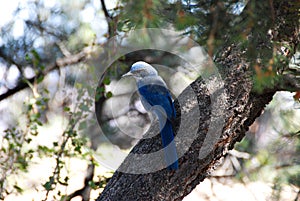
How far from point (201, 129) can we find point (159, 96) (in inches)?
11.5

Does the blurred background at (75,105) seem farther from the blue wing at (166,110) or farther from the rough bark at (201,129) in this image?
the rough bark at (201,129)

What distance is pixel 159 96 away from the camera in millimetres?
1661

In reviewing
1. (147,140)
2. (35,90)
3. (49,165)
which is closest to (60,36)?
(35,90)

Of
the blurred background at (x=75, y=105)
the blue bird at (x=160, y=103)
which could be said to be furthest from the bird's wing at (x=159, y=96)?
the blurred background at (x=75, y=105)

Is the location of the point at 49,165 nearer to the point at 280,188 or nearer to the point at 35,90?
the point at 35,90

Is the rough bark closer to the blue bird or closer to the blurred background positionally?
the blue bird

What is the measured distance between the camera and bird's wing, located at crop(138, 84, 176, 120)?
1.52 m

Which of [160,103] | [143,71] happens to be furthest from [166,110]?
[143,71]

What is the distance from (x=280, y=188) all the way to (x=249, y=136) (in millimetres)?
850

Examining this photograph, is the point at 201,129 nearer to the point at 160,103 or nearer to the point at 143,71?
Answer: the point at 160,103

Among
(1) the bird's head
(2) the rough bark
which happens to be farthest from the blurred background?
(2) the rough bark

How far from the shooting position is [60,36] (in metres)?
2.71

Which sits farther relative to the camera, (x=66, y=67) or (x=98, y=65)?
(x=66, y=67)

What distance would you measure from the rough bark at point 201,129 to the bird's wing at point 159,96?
0.04 m
